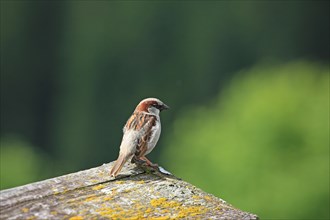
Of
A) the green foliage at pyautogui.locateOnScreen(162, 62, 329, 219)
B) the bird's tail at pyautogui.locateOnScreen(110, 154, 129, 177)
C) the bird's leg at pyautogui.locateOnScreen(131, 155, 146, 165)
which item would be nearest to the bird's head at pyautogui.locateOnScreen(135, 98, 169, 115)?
the bird's leg at pyautogui.locateOnScreen(131, 155, 146, 165)

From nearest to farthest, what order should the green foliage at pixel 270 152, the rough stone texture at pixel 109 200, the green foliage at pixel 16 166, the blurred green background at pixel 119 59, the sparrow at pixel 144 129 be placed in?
the rough stone texture at pixel 109 200, the sparrow at pixel 144 129, the green foliage at pixel 270 152, the green foliage at pixel 16 166, the blurred green background at pixel 119 59

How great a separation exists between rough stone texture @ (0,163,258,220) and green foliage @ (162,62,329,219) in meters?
15.1

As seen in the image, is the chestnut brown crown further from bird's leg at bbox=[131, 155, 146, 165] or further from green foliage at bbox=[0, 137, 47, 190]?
green foliage at bbox=[0, 137, 47, 190]

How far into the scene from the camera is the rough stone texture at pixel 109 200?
13.3ft

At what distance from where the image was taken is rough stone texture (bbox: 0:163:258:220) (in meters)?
4.06

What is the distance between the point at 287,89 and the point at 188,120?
7111 mm

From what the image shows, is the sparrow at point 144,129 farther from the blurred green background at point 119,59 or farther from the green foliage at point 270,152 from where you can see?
the blurred green background at point 119,59

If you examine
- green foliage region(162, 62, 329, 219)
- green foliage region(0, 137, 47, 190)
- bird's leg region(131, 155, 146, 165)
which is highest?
bird's leg region(131, 155, 146, 165)

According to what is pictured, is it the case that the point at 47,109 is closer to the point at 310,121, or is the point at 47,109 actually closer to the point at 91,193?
the point at 310,121

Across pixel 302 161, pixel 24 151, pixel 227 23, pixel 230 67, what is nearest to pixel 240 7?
pixel 227 23

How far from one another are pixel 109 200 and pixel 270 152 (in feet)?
58.7

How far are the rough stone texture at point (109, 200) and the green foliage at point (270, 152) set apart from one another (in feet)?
49.7

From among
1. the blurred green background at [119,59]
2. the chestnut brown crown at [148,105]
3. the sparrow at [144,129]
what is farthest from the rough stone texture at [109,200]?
the blurred green background at [119,59]

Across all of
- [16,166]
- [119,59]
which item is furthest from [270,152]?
[119,59]
